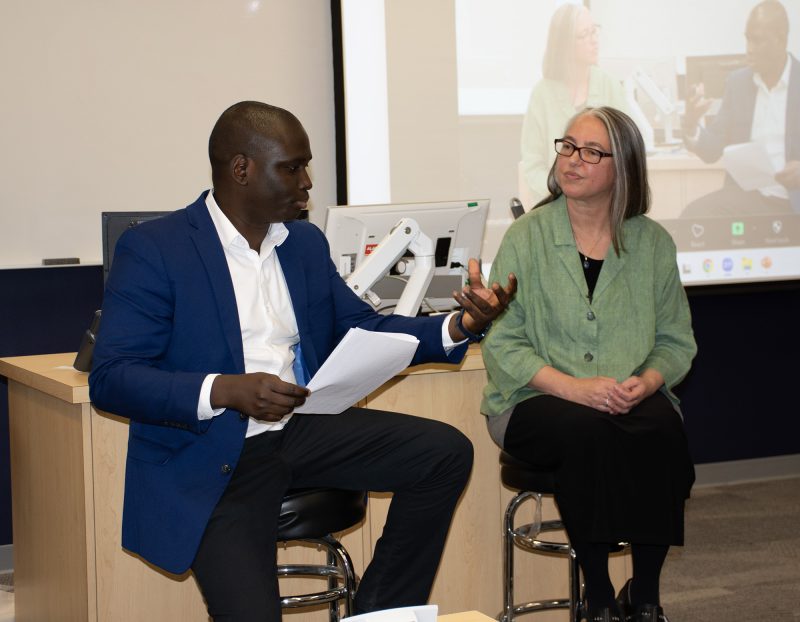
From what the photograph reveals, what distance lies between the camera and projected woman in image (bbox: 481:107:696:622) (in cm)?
230

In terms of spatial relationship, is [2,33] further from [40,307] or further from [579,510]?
[579,510]

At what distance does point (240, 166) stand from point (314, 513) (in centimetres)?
72

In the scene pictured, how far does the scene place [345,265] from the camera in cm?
288

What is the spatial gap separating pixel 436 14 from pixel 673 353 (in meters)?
2.02

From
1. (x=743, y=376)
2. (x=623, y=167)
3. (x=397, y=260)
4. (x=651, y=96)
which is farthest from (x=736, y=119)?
(x=397, y=260)

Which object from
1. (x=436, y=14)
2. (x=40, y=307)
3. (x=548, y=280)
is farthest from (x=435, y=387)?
(x=436, y=14)

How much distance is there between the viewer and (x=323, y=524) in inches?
80.0

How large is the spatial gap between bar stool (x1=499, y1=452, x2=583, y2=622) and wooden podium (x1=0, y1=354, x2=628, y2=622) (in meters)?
0.15

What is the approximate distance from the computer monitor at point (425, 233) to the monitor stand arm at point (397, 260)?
0.05m

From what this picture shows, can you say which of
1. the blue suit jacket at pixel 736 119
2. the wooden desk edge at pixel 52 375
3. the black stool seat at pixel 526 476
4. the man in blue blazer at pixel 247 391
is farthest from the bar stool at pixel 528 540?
the blue suit jacket at pixel 736 119

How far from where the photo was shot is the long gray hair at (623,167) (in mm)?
2584

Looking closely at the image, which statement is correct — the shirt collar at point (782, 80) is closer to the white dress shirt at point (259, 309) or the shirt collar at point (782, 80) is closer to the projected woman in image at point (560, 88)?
the projected woman in image at point (560, 88)

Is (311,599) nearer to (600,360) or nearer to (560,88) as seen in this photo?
(600,360)

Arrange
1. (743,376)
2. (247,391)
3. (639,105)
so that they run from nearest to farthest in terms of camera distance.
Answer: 1. (247,391)
2. (639,105)
3. (743,376)
